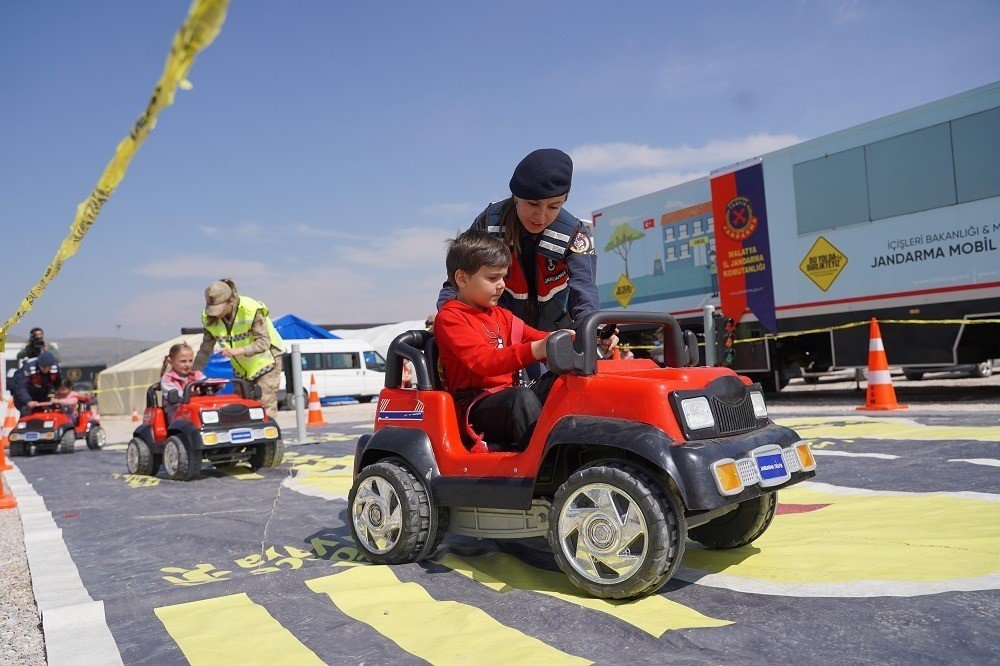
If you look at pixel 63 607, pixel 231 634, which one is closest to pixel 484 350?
pixel 231 634

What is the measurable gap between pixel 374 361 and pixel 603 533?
74.8ft

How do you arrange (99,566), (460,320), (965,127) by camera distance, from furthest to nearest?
(965,127), (99,566), (460,320)

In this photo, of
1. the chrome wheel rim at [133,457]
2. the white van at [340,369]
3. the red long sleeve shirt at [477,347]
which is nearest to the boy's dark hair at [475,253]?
the red long sleeve shirt at [477,347]

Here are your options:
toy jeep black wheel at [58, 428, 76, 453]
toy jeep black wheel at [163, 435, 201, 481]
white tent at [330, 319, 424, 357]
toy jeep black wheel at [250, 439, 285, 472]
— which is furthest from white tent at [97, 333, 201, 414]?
toy jeep black wheel at [163, 435, 201, 481]

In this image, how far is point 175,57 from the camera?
5.74ft

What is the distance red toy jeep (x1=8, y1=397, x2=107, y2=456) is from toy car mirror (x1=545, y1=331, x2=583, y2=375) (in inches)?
424

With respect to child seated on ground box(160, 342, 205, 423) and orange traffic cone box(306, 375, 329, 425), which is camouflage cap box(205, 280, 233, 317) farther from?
orange traffic cone box(306, 375, 329, 425)

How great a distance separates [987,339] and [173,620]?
9.95 m

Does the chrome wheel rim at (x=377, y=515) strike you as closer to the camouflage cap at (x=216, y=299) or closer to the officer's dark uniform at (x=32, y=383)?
the camouflage cap at (x=216, y=299)

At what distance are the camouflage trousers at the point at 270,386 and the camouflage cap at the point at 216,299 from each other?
77cm

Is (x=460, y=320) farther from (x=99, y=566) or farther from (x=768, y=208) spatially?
(x=768, y=208)

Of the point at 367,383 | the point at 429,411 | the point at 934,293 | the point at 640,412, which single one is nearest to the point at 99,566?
the point at 429,411

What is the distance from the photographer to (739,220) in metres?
12.0

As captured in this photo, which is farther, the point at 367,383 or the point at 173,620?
the point at 367,383
